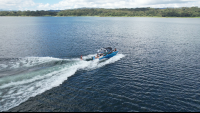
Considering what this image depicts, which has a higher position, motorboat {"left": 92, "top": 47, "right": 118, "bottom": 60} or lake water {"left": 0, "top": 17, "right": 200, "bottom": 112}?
motorboat {"left": 92, "top": 47, "right": 118, "bottom": 60}

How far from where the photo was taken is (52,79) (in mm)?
32219

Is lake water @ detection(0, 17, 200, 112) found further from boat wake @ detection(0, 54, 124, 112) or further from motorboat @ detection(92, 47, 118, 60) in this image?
motorboat @ detection(92, 47, 118, 60)

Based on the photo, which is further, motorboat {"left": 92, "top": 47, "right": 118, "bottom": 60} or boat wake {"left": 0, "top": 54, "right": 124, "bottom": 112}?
motorboat {"left": 92, "top": 47, "right": 118, "bottom": 60}

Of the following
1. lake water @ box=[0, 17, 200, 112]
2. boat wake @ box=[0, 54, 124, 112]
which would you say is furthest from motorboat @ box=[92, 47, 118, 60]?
lake water @ box=[0, 17, 200, 112]

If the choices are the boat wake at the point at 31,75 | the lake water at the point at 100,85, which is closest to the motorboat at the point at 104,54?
the boat wake at the point at 31,75

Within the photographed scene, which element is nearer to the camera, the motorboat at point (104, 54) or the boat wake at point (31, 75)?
the boat wake at point (31, 75)

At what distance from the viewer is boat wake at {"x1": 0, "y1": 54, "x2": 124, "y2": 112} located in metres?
25.6

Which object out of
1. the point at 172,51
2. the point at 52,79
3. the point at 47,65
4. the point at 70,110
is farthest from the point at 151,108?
the point at 172,51

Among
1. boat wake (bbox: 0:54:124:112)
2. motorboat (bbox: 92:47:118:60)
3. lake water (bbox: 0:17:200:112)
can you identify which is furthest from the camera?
motorboat (bbox: 92:47:118:60)

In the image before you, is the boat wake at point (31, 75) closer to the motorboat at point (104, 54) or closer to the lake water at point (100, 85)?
the lake water at point (100, 85)

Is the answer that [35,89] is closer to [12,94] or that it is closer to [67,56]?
[12,94]

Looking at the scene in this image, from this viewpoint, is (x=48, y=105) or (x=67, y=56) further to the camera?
(x=67, y=56)

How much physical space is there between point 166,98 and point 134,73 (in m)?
12.1

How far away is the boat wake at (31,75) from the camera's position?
84.1 feet
